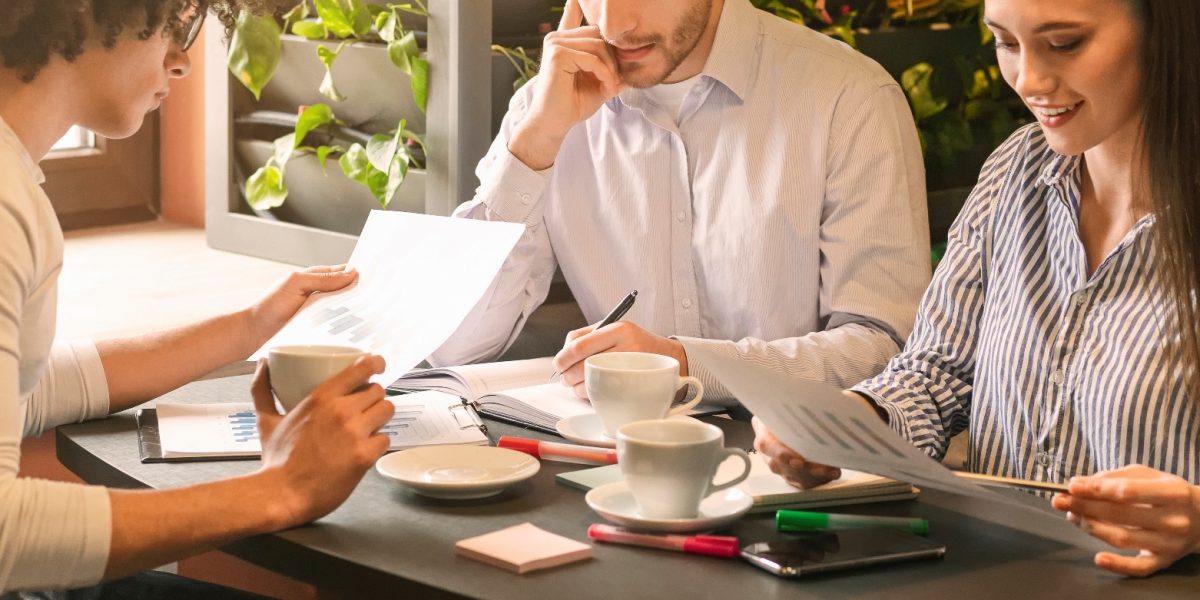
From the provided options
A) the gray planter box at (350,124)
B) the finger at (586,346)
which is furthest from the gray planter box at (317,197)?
the finger at (586,346)

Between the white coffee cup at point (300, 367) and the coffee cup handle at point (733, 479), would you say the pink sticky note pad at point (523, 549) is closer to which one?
the coffee cup handle at point (733, 479)

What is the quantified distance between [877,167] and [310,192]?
3.42 feet

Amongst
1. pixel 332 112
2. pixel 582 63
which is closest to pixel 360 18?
pixel 332 112

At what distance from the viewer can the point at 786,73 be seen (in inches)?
75.8

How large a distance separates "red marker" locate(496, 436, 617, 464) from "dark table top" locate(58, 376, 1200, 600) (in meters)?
0.05

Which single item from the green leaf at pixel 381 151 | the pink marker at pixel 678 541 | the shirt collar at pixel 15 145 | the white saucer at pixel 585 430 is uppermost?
the shirt collar at pixel 15 145

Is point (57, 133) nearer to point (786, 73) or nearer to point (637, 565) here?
point (637, 565)

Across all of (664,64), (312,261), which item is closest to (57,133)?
(664,64)

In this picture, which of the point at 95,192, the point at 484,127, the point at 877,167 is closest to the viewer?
the point at 877,167

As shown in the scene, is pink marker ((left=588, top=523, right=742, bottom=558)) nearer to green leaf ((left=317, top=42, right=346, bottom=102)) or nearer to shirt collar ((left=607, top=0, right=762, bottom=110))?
shirt collar ((left=607, top=0, right=762, bottom=110))

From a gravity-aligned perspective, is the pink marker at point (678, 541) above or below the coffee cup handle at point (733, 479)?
below

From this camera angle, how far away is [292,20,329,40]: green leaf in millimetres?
2363

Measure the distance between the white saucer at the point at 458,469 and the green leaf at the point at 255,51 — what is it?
4.02 feet

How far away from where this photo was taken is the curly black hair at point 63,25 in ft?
3.76
